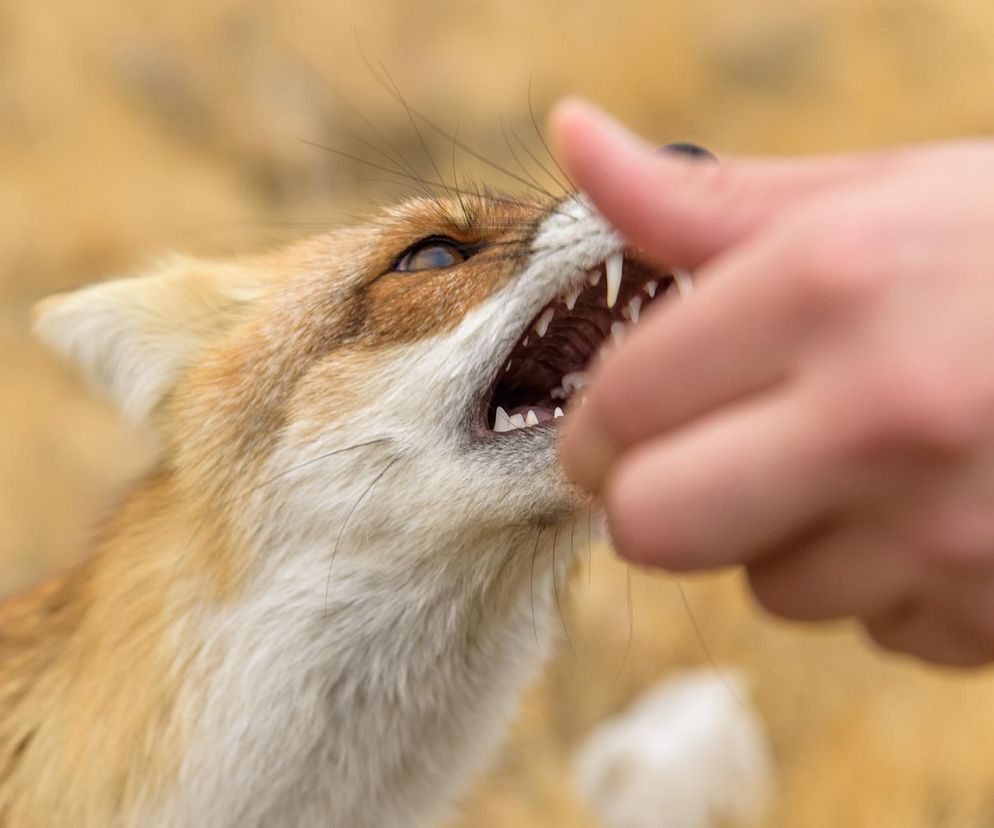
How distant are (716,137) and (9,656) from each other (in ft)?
19.9

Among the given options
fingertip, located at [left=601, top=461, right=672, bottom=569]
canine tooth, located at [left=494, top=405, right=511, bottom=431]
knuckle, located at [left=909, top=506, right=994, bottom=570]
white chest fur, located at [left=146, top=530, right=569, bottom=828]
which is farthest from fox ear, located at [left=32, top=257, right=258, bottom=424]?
knuckle, located at [left=909, top=506, right=994, bottom=570]

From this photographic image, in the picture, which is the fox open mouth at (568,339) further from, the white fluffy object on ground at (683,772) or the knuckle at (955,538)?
the white fluffy object on ground at (683,772)

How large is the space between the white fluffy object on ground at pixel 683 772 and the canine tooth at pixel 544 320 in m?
2.50

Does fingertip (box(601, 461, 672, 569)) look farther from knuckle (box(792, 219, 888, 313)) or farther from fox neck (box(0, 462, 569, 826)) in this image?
fox neck (box(0, 462, 569, 826))

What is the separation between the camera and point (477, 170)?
6324mm

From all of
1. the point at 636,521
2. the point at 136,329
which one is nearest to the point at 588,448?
the point at 636,521

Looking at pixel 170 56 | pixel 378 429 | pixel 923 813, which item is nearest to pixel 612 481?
pixel 378 429

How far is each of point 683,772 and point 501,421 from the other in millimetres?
2532

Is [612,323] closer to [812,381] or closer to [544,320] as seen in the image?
[544,320]

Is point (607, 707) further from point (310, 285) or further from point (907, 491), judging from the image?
point (907, 491)

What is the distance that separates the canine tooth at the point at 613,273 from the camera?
1.33 m

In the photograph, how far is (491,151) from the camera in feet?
21.6

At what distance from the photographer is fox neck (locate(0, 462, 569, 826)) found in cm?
156

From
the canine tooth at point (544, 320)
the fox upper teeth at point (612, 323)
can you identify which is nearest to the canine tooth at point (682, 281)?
the fox upper teeth at point (612, 323)
